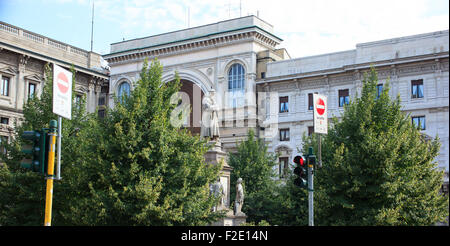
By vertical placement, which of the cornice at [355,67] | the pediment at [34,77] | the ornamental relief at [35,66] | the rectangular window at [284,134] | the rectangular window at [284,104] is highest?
the ornamental relief at [35,66]

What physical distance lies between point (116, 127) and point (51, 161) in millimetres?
10009

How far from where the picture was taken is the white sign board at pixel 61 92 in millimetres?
10266

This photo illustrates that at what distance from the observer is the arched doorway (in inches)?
1822

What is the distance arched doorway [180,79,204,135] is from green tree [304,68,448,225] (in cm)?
2174

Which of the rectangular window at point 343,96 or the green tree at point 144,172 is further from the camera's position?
the rectangular window at point 343,96

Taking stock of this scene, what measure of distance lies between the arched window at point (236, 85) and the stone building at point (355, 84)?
156 centimetres

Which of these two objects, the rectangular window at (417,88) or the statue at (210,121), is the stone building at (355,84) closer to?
the rectangular window at (417,88)

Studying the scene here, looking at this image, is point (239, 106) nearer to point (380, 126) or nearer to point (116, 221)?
point (380, 126)

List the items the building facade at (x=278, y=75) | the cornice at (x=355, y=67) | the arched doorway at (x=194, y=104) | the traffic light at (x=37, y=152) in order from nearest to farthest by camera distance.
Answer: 1. the traffic light at (x=37, y=152)
2. the cornice at (x=355, y=67)
3. the building facade at (x=278, y=75)
4. the arched doorway at (x=194, y=104)

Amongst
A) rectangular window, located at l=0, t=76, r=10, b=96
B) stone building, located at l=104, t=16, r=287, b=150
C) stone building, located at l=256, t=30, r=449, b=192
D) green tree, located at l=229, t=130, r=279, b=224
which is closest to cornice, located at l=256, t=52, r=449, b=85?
stone building, located at l=256, t=30, r=449, b=192

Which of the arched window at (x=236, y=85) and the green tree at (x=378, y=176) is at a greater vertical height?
the arched window at (x=236, y=85)

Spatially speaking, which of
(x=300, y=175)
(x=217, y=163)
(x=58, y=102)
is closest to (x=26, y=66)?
(x=217, y=163)

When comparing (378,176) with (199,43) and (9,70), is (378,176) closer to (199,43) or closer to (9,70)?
(199,43)

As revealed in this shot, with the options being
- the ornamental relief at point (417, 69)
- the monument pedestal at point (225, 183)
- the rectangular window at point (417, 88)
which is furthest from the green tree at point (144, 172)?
the ornamental relief at point (417, 69)
